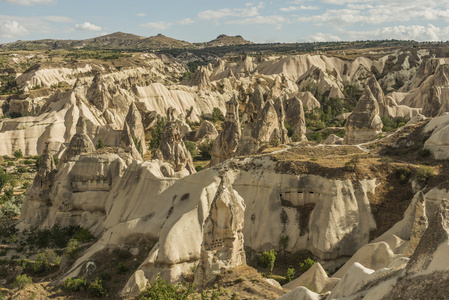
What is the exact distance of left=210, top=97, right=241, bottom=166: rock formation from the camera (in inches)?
1850

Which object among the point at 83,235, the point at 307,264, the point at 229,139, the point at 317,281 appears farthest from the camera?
the point at 229,139

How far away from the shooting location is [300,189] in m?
27.3

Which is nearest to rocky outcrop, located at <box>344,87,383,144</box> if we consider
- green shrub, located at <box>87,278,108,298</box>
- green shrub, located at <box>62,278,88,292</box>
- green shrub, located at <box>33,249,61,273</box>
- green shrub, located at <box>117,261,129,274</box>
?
green shrub, located at <box>117,261,129,274</box>

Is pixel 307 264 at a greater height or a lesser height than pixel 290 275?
greater

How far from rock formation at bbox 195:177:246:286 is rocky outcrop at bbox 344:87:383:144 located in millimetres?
24284

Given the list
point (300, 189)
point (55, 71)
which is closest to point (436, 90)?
point (300, 189)

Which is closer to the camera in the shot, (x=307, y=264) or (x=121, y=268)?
(x=307, y=264)

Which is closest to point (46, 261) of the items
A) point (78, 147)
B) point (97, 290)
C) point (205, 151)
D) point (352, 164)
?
point (97, 290)

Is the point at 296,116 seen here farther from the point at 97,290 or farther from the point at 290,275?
the point at 97,290

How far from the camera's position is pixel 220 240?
19.5 metres

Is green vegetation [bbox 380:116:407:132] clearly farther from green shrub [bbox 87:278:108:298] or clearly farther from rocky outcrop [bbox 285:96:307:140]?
green shrub [bbox 87:278:108:298]

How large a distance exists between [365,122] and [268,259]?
20814 millimetres

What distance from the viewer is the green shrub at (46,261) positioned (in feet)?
94.2

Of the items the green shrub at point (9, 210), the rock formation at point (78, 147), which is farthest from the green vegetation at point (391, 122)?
the green shrub at point (9, 210)
